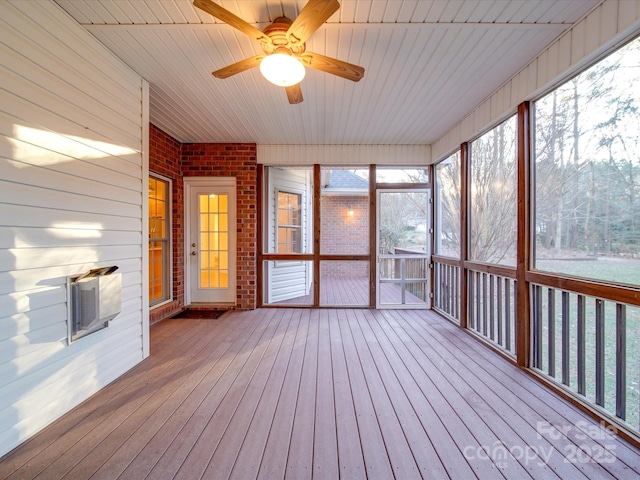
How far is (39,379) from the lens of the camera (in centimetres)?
159

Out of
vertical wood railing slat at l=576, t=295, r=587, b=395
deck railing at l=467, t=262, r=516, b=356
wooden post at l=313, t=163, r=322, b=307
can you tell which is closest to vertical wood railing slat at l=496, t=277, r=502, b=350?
deck railing at l=467, t=262, r=516, b=356

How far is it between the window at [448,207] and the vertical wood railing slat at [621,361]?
1.94 m

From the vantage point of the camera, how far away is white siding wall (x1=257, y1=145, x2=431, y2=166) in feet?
13.7

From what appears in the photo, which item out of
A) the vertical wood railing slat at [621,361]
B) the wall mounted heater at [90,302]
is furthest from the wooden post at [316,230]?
the vertical wood railing slat at [621,361]

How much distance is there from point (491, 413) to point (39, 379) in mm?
2836

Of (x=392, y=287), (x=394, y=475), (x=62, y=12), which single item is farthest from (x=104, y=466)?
(x=392, y=287)

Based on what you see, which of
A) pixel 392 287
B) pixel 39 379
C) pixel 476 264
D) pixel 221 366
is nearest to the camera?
pixel 39 379

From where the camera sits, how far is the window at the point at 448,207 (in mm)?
3555

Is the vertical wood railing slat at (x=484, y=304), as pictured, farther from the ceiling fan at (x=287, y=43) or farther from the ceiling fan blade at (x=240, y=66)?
the ceiling fan blade at (x=240, y=66)

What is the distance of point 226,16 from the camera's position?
151 cm

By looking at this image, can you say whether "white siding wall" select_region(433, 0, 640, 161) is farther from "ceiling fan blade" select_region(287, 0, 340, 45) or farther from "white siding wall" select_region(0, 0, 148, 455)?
"white siding wall" select_region(0, 0, 148, 455)

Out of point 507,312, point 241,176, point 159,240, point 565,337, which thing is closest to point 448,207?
point 507,312

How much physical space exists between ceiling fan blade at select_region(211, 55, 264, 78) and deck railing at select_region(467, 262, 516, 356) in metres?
2.81

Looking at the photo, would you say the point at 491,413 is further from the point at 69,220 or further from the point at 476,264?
the point at 69,220
